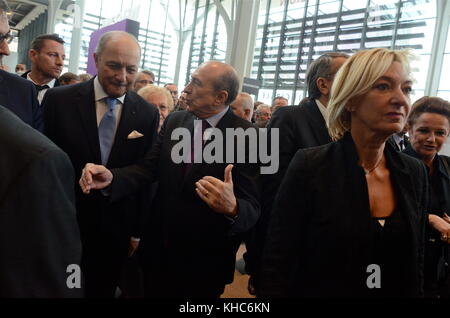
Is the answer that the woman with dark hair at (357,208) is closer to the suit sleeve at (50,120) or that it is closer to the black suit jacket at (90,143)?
the black suit jacket at (90,143)

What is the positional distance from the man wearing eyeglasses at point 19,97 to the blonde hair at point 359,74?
4.86 ft

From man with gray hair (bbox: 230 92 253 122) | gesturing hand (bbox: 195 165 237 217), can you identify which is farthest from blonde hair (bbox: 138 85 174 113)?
gesturing hand (bbox: 195 165 237 217)

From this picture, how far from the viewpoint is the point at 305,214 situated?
1464 mm

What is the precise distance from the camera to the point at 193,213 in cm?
195

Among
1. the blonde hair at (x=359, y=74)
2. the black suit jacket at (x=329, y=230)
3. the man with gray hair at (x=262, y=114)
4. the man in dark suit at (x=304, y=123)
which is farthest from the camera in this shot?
the man with gray hair at (x=262, y=114)

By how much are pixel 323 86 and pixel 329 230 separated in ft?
3.42

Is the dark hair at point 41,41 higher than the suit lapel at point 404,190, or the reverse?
the dark hair at point 41,41

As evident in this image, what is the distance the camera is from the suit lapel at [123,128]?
207 centimetres

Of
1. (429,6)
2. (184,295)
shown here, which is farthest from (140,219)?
(429,6)

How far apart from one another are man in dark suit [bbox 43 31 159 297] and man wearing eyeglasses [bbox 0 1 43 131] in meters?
0.11

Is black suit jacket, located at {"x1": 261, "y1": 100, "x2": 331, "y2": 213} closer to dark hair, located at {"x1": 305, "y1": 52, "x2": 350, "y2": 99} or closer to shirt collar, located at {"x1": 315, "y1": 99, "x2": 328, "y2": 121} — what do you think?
shirt collar, located at {"x1": 315, "y1": 99, "x2": 328, "y2": 121}

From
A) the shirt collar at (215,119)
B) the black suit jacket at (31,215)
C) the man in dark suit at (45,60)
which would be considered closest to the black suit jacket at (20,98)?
the shirt collar at (215,119)

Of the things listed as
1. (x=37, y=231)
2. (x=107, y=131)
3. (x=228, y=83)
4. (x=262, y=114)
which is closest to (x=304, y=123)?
(x=228, y=83)

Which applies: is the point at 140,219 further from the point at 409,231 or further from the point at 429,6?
the point at 429,6
